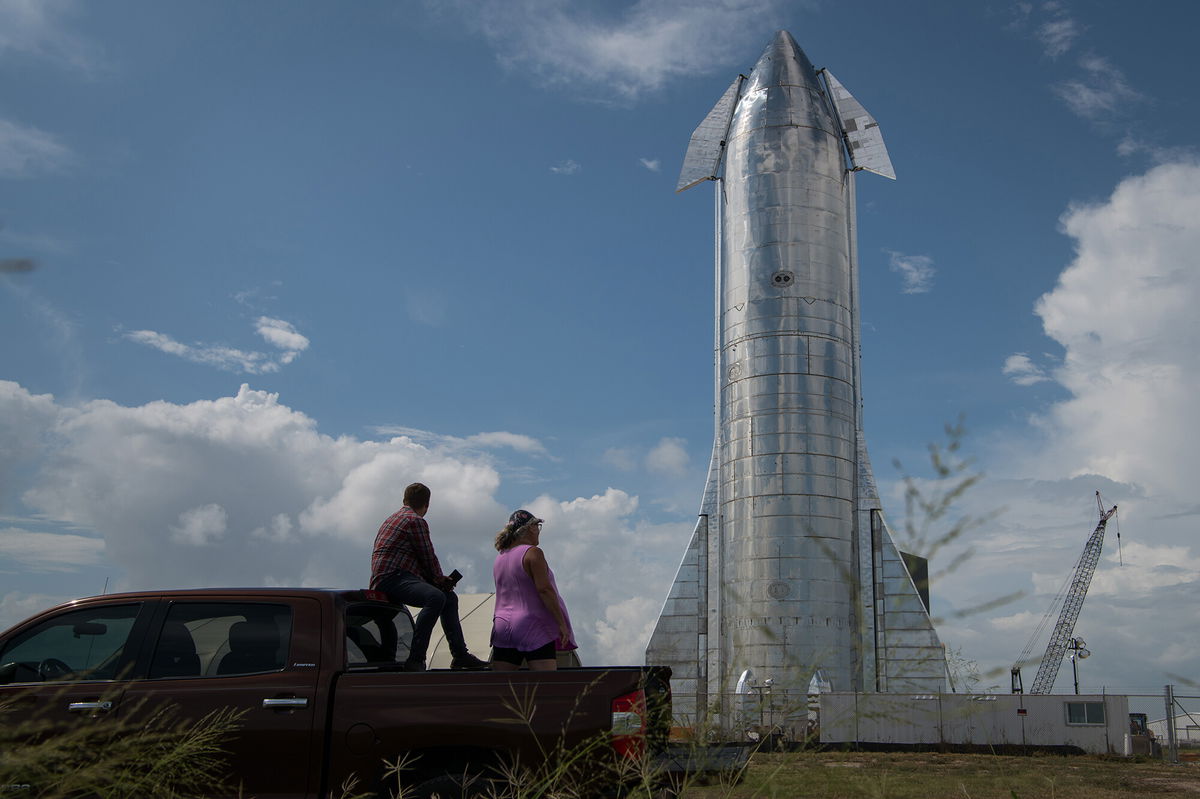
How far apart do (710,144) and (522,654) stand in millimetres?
27596

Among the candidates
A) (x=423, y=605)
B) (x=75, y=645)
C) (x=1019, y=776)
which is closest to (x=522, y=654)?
(x=423, y=605)

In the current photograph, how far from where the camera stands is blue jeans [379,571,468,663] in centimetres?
709

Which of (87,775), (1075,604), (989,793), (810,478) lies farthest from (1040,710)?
(1075,604)

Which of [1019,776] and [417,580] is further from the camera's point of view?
[1019,776]

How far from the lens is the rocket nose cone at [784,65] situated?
3025 cm

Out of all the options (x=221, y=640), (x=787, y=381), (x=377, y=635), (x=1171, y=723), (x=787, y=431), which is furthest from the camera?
(x=787, y=381)

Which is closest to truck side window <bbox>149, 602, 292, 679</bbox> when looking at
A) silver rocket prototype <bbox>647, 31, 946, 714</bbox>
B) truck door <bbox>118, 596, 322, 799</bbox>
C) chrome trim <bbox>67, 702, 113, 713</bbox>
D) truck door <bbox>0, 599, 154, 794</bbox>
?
truck door <bbox>118, 596, 322, 799</bbox>

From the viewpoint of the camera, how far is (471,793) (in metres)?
5.57

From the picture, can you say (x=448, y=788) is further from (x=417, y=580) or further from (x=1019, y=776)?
(x=1019, y=776)

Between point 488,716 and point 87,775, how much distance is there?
3.63 metres

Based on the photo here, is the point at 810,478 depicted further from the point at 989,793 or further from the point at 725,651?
the point at 989,793

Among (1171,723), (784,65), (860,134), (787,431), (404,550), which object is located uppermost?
(784,65)

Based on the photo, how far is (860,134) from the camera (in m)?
31.0

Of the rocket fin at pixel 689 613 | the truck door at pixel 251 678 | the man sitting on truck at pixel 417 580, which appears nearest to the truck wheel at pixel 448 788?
the truck door at pixel 251 678
